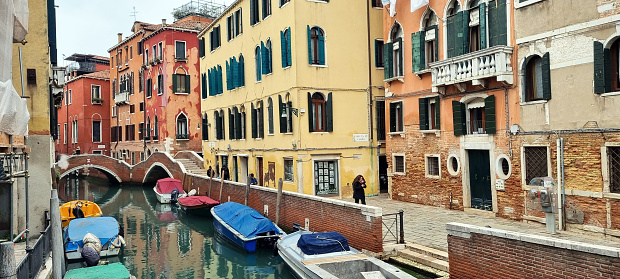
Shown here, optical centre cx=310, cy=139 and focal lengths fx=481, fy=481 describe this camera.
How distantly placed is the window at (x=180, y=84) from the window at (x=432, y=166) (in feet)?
63.9

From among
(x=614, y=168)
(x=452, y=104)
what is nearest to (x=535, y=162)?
(x=614, y=168)

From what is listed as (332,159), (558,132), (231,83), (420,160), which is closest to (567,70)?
(558,132)

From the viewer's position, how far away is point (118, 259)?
471 inches

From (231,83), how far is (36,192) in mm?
10981

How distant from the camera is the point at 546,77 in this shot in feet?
32.0

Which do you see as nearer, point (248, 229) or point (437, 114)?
point (248, 229)

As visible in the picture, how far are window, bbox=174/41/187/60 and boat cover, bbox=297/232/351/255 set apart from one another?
72.4ft

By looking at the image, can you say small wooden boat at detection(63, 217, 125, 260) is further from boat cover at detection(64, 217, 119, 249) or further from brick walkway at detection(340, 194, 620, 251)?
brick walkway at detection(340, 194, 620, 251)

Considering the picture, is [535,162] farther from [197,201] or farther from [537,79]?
[197,201]

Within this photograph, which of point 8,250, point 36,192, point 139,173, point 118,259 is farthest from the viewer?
point 139,173

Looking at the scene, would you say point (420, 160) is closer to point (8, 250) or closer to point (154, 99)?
point (8, 250)

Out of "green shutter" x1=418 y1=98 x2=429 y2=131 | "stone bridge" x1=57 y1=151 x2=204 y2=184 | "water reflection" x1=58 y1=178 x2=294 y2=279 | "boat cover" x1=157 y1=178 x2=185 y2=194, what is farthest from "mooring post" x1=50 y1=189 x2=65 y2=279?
"stone bridge" x1=57 y1=151 x2=204 y2=184

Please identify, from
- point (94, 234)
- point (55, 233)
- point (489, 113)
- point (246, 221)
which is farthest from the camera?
point (246, 221)

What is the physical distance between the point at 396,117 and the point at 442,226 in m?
4.81
